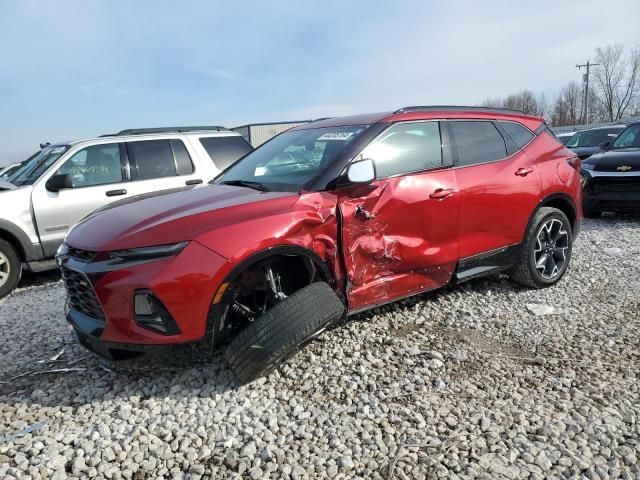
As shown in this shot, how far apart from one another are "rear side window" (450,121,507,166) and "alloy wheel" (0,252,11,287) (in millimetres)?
5019

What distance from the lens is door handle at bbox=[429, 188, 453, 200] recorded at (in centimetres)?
364

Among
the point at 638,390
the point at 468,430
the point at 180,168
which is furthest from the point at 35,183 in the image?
→ the point at 638,390

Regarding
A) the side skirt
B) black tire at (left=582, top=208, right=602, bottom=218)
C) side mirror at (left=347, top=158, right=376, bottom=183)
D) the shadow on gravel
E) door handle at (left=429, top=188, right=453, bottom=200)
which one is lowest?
black tire at (left=582, top=208, right=602, bottom=218)

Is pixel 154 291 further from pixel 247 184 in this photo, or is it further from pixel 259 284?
pixel 247 184

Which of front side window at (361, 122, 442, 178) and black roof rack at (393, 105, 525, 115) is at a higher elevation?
black roof rack at (393, 105, 525, 115)

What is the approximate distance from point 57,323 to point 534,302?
4.38 meters

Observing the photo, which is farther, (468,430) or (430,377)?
(430,377)

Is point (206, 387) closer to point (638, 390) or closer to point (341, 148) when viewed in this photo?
point (341, 148)

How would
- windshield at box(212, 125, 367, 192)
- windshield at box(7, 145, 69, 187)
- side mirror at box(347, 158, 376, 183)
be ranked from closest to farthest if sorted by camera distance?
side mirror at box(347, 158, 376, 183) < windshield at box(212, 125, 367, 192) < windshield at box(7, 145, 69, 187)

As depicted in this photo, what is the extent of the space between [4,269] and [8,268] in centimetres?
5

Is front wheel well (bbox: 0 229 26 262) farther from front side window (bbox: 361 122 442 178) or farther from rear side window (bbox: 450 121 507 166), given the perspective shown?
rear side window (bbox: 450 121 507 166)

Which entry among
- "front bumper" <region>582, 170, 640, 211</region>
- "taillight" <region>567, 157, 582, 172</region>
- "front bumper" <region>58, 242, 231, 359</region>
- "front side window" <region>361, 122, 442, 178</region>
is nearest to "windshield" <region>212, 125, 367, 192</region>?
"front side window" <region>361, 122, 442, 178</region>

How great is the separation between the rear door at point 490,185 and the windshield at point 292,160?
1013mm

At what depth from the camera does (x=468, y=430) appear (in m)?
2.50
